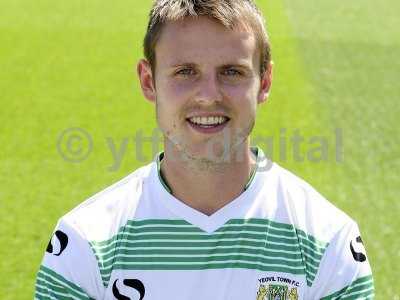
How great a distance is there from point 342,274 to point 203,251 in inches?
15.0

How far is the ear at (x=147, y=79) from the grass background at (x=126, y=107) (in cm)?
288

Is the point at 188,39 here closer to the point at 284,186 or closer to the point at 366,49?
the point at 284,186

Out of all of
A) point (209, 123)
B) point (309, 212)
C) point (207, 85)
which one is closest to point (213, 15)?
point (207, 85)

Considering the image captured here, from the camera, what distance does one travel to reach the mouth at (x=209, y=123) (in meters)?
2.03

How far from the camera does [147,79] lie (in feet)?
7.48

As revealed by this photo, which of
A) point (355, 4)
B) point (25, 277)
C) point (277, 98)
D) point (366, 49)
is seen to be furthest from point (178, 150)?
point (355, 4)

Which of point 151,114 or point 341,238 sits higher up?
point 151,114

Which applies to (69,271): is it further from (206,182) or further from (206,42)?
(206,42)

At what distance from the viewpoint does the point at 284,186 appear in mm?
2180

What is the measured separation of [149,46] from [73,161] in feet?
15.9
